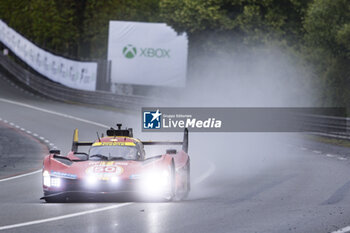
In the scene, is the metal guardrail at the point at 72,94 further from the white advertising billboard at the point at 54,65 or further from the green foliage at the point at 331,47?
the green foliage at the point at 331,47

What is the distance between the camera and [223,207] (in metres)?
13.1

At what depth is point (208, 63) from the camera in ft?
175

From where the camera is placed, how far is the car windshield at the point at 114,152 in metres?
15.2

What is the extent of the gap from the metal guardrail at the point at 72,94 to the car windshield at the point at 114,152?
31.5 metres

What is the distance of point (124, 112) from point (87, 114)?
8.41 feet

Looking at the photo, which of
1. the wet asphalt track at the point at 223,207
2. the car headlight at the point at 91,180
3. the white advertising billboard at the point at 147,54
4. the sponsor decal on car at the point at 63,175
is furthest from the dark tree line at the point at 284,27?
the car headlight at the point at 91,180

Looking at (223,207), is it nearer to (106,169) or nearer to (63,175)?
(106,169)

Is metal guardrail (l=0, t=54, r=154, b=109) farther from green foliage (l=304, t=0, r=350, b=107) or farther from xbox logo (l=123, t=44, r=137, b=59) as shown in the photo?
green foliage (l=304, t=0, r=350, b=107)

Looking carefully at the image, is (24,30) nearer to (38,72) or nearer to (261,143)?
(38,72)

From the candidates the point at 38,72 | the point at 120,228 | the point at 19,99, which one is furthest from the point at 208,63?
the point at 120,228

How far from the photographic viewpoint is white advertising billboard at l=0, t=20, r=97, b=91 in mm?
57875

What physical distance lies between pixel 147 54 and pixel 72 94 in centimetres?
677

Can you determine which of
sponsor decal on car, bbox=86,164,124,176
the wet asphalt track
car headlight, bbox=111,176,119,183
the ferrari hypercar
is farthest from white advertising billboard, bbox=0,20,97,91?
car headlight, bbox=111,176,119,183

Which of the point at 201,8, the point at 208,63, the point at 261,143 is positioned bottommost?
the point at 261,143
